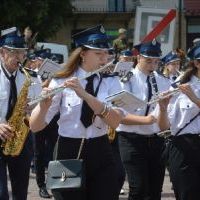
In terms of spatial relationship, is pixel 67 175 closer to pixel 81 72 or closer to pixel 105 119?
pixel 105 119

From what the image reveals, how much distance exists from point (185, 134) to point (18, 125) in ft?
5.17

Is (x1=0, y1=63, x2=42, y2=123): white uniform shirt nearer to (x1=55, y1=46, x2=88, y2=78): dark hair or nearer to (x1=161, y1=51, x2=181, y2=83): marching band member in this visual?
(x1=55, y1=46, x2=88, y2=78): dark hair

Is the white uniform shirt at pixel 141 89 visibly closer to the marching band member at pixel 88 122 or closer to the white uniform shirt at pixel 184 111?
the white uniform shirt at pixel 184 111

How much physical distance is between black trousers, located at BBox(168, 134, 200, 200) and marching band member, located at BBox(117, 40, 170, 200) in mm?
695

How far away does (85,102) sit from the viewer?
17.4 feet

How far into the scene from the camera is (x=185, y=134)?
623 centimetres

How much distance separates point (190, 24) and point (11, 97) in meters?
28.0

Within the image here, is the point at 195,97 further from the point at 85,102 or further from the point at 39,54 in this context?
the point at 39,54

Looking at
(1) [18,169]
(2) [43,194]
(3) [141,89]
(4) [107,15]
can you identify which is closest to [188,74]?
(3) [141,89]

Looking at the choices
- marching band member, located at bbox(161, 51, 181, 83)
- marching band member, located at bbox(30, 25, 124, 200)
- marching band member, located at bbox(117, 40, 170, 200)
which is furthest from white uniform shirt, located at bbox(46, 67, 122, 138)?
marching band member, located at bbox(161, 51, 181, 83)

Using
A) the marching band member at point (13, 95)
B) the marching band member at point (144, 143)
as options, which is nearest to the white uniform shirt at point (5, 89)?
the marching band member at point (13, 95)

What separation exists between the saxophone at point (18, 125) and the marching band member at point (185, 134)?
1277mm

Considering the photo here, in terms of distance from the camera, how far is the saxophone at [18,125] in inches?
255

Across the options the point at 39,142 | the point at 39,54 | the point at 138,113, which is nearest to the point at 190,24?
the point at 39,54
